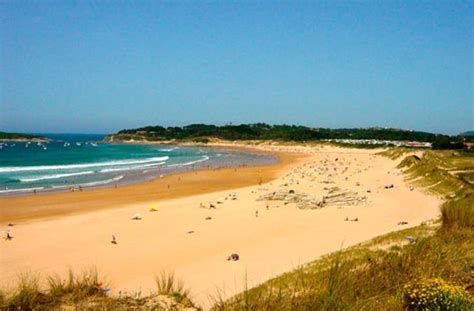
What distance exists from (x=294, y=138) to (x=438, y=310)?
367 feet

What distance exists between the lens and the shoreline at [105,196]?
64.7ft

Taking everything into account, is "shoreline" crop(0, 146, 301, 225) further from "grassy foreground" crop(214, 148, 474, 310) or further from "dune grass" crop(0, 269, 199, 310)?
"grassy foreground" crop(214, 148, 474, 310)

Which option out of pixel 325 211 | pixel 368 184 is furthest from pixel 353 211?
pixel 368 184

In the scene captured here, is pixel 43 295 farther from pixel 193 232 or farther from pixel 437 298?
pixel 193 232

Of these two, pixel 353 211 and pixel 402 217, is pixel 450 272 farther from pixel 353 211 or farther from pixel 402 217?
pixel 353 211

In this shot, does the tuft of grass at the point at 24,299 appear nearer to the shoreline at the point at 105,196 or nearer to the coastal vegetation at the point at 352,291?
the coastal vegetation at the point at 352,291

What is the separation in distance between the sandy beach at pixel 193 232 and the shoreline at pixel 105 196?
0.20 feet

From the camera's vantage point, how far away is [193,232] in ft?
47.2

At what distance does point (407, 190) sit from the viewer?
2295 cm

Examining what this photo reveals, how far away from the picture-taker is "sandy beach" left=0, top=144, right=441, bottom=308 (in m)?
9.83

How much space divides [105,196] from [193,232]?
12361 millimetres

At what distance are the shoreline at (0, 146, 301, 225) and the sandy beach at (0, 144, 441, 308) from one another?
0.06 metres

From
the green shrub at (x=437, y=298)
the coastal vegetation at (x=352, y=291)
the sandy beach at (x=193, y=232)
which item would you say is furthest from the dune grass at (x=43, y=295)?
the green shrub at (x=437, y=298)

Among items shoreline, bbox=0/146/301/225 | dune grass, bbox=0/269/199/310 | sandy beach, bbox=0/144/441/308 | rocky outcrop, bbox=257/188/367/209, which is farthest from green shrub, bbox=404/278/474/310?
shoreline, bbox=0/146/301/225
